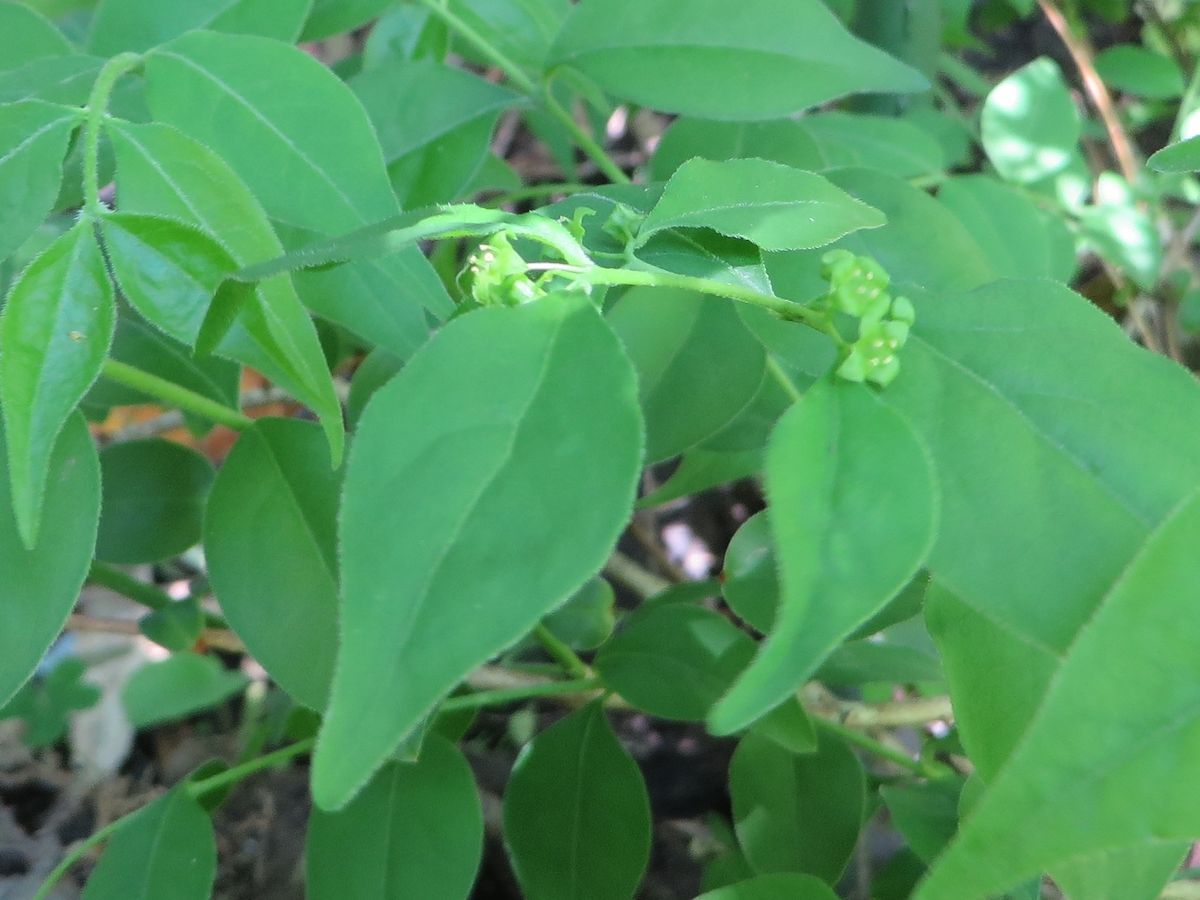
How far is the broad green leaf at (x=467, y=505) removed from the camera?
0.69 feet

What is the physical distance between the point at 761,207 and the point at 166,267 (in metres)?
0.19

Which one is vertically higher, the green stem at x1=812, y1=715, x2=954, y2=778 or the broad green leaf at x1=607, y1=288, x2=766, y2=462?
the broad green leaf at x1=607, y1=288, x2=766, y2=462

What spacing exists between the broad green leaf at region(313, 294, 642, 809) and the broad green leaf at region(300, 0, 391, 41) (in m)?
0.35

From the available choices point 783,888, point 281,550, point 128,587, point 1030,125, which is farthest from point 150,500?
point 1030,125

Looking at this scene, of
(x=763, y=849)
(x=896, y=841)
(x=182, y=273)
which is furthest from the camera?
(x=896, y=841)

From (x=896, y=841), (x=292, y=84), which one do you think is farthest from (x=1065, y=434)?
(x=896, y=841)

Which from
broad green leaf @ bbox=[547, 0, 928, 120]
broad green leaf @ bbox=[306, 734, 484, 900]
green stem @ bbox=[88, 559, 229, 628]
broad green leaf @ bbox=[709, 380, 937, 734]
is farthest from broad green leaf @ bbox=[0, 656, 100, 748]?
broad green leaf @ bbox=[709, 380, 937, 734]

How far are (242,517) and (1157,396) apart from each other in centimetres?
36

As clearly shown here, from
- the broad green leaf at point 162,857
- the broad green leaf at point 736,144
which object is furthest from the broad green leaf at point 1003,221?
the broad green leaf at point 162,857

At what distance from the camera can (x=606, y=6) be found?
1.58ft

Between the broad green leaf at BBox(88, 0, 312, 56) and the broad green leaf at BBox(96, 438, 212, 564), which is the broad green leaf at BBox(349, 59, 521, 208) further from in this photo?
the broad green leaf at BBox(96, 438, 212, 564)

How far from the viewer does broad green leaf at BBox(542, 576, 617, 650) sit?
0.63 meters

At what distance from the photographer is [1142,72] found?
1016 mm

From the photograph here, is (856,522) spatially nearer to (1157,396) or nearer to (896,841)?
(1157,396)
